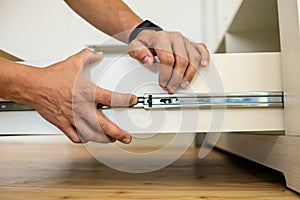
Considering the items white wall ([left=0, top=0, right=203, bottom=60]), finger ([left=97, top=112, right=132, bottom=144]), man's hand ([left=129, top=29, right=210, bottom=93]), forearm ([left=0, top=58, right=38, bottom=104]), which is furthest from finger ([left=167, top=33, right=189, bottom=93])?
white wall ([left=0, top=0, right=203, bottom=60])

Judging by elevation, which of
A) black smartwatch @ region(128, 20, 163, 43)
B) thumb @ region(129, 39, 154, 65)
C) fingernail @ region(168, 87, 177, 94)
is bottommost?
fingernail @ region(168, 87, 177, 94)

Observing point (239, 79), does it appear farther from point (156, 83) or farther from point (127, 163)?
point (127, 163)

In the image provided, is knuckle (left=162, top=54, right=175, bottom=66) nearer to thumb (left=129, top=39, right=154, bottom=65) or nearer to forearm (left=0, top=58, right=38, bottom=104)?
thumb (left=129, top=39, right=154, bottom=65)

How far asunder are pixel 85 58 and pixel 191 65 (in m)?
0.18

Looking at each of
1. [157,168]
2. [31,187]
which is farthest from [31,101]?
[157,168]

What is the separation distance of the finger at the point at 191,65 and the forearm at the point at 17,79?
0.81ft

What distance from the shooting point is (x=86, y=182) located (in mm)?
781

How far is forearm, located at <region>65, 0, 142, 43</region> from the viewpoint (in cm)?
85

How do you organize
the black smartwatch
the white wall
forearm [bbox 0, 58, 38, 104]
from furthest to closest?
the white wall, the black smartwatch, forearm [bbox 0, 58, 38, 104]

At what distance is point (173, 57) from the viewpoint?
2.06 ft

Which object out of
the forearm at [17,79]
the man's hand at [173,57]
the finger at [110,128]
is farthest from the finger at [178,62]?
the forearm at [17,79]

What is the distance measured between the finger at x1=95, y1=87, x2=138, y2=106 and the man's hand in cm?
6

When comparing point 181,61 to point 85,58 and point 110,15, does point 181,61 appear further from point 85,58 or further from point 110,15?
point 110,15

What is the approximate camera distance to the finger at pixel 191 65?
636mm
